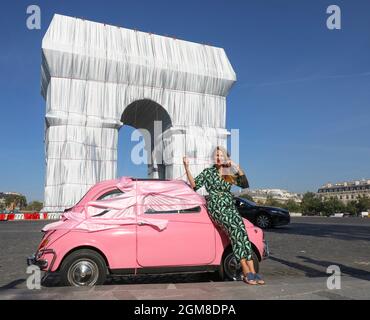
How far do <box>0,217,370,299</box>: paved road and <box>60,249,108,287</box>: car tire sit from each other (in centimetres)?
27

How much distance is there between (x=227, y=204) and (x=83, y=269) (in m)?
1.80

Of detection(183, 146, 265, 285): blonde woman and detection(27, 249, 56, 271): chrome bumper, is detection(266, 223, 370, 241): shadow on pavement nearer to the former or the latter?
detection(183, 146, 265, 285): blonde woman

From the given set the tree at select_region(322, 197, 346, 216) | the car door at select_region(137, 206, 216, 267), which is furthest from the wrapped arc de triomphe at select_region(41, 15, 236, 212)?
the tree at select_region(322, 197, 346, 216)

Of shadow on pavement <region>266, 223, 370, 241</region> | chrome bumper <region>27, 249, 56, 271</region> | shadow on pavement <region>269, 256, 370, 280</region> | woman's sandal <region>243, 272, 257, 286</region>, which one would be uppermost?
chrome bumper <region>27, 249, 56, 271</region>

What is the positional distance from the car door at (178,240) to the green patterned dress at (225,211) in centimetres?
21

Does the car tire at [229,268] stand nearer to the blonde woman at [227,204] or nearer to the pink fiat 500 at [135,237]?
the pink fiat 500 at [135,237]

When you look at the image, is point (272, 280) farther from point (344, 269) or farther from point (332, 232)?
Result: point (332, 232)

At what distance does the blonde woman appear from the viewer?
16.3 feet

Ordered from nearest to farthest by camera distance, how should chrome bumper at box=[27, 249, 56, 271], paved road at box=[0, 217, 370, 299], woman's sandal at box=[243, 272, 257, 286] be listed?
paved road at box=[0, 217, 370, 299], woman's sandal at box=[243, 272, 257, 286], chrome bumper at box=[27, 249, 56, 271]

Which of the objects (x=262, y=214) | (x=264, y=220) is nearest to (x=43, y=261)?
(x=262, y=214)

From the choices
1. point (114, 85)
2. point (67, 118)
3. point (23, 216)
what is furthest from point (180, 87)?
point (23, 216)
